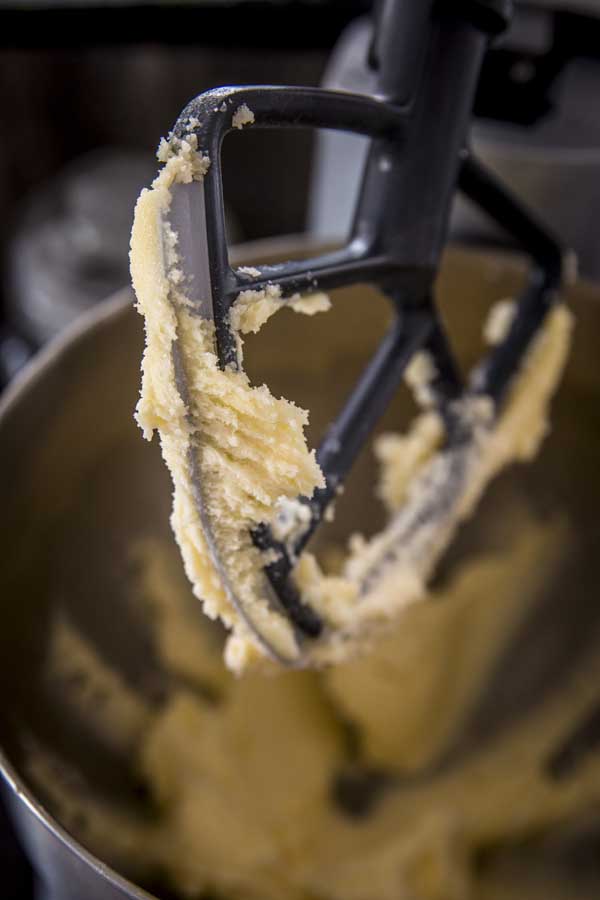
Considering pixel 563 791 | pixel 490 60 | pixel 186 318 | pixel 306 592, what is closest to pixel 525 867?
pixel 563 791

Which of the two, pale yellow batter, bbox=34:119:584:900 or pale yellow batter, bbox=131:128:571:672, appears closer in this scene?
pale yellow batter, bbox=131:128:571:672

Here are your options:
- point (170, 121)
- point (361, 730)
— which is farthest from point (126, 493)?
point (170, 121)

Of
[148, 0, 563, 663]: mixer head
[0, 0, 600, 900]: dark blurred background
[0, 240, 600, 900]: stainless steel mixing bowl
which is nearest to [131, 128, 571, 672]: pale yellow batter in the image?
[148, 0, 563, 663]: mixer head

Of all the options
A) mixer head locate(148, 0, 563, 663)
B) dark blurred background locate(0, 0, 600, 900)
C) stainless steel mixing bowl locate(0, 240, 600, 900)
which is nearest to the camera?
mixer head locate(148, 0, 563, 663)

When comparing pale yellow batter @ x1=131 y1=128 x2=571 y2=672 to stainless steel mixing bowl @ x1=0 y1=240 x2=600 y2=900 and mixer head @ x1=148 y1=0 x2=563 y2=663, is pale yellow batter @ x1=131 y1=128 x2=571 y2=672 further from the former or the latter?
stainless steel mixing bowl @ x1=0 y1=240 x2=600 y2=900

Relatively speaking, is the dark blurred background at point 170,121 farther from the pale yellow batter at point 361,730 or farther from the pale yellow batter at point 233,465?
the pale yellow batter at point 233,465

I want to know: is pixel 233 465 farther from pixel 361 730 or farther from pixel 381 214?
pixel 361 730

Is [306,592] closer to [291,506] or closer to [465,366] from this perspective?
[291,506]
